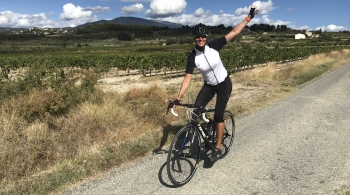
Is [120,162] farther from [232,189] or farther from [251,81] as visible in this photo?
[251,81]

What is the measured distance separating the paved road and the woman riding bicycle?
1.84 ft

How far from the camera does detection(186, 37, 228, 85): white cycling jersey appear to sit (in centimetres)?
412

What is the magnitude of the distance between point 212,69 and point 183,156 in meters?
1.39

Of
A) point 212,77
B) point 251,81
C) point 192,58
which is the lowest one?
point 251,81

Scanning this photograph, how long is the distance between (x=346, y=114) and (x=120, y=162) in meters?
6.54

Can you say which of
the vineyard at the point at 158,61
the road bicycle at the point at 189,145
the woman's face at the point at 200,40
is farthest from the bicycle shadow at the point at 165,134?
the vineyard at the point at 158,61

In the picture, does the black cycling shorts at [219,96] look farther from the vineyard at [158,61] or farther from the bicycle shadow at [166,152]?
the vineyard at [158,61]

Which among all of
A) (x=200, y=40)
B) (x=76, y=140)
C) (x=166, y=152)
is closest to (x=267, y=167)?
(x=166, y=152)

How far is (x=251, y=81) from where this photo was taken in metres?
14.9

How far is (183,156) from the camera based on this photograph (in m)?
4.25

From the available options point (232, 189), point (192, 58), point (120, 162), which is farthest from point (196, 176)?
point (192, 58)

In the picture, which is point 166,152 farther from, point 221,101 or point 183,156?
point 221,101

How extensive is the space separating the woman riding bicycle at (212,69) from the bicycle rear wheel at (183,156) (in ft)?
1.36

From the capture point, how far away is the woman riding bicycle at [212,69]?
4.05 metres
